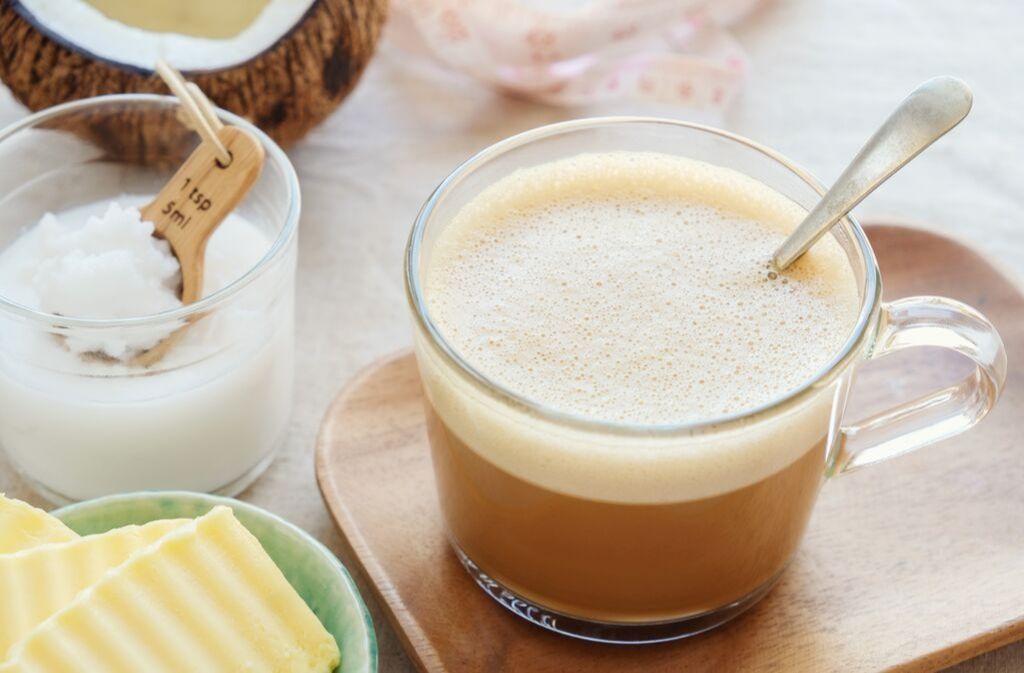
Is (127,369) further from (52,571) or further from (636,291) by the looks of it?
(636,291)

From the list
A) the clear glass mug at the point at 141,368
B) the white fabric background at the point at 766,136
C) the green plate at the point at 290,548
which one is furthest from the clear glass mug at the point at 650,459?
the white fabric background at the point at 766,136

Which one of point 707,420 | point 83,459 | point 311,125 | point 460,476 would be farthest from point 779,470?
point 311,125

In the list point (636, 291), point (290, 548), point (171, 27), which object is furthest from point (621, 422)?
point (171, 27)

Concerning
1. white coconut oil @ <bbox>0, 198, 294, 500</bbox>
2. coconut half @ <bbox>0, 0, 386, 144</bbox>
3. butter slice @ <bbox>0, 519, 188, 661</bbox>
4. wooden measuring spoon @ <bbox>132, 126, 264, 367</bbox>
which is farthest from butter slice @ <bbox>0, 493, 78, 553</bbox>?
coconut half @ <bbox>0, 0, 386, 144</bbox>

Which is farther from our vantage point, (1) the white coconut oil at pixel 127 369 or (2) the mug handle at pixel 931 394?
(1) the white coconut oil at pixel 127 369

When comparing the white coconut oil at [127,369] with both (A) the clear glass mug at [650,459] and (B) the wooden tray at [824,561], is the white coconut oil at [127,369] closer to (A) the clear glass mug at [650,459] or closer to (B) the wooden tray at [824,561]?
(B) the wooden tray at [824,561]

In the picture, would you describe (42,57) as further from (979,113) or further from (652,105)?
(979,113)
